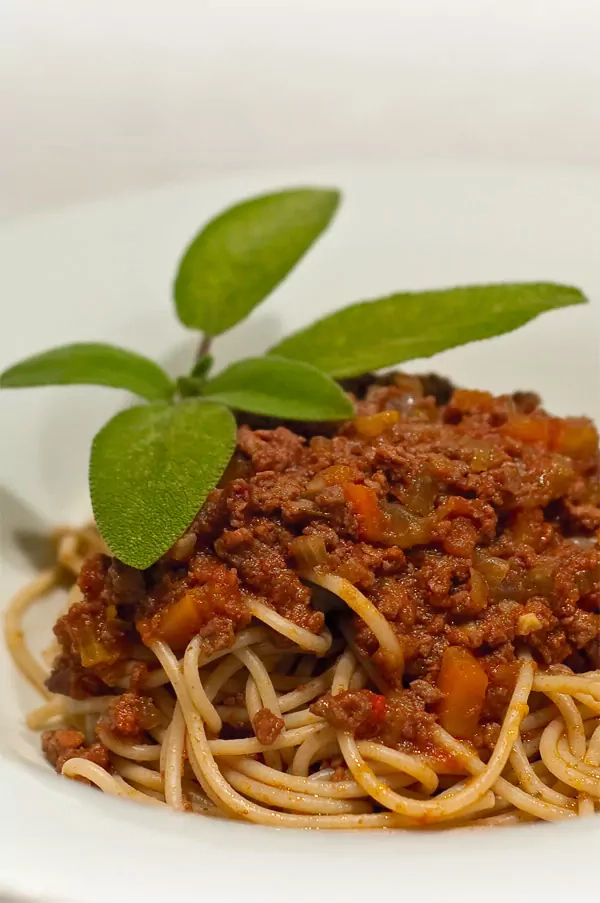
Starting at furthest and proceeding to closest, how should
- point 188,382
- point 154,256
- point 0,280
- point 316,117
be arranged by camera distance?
point 316,117
point 154,256
point 0,280
point 188,382

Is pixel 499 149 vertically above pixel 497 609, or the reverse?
pixel 499 149

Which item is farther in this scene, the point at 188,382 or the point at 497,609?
the point at 188,382

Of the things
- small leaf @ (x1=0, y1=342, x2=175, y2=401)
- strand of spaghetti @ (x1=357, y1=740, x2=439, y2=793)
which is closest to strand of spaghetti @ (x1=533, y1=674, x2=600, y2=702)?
strand of spaghetti @ (x1=357, y1=740, x2=439, y2=793)

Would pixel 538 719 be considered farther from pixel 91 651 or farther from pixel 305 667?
pixel 91 651

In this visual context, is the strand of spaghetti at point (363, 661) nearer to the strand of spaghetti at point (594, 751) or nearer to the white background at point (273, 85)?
the strand of spaghetti at point (594, 751)

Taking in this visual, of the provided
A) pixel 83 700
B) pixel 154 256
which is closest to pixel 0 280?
pixel 154 256

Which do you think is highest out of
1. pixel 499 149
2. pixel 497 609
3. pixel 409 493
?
pixel 499 149

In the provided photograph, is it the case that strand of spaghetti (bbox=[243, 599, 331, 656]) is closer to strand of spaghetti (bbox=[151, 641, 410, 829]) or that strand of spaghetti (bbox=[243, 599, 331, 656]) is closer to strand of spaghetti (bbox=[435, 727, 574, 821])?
strand of spaghetti (bbox=[151, 641, 410, 829])

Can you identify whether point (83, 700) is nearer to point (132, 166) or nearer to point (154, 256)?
point (154, 256)
